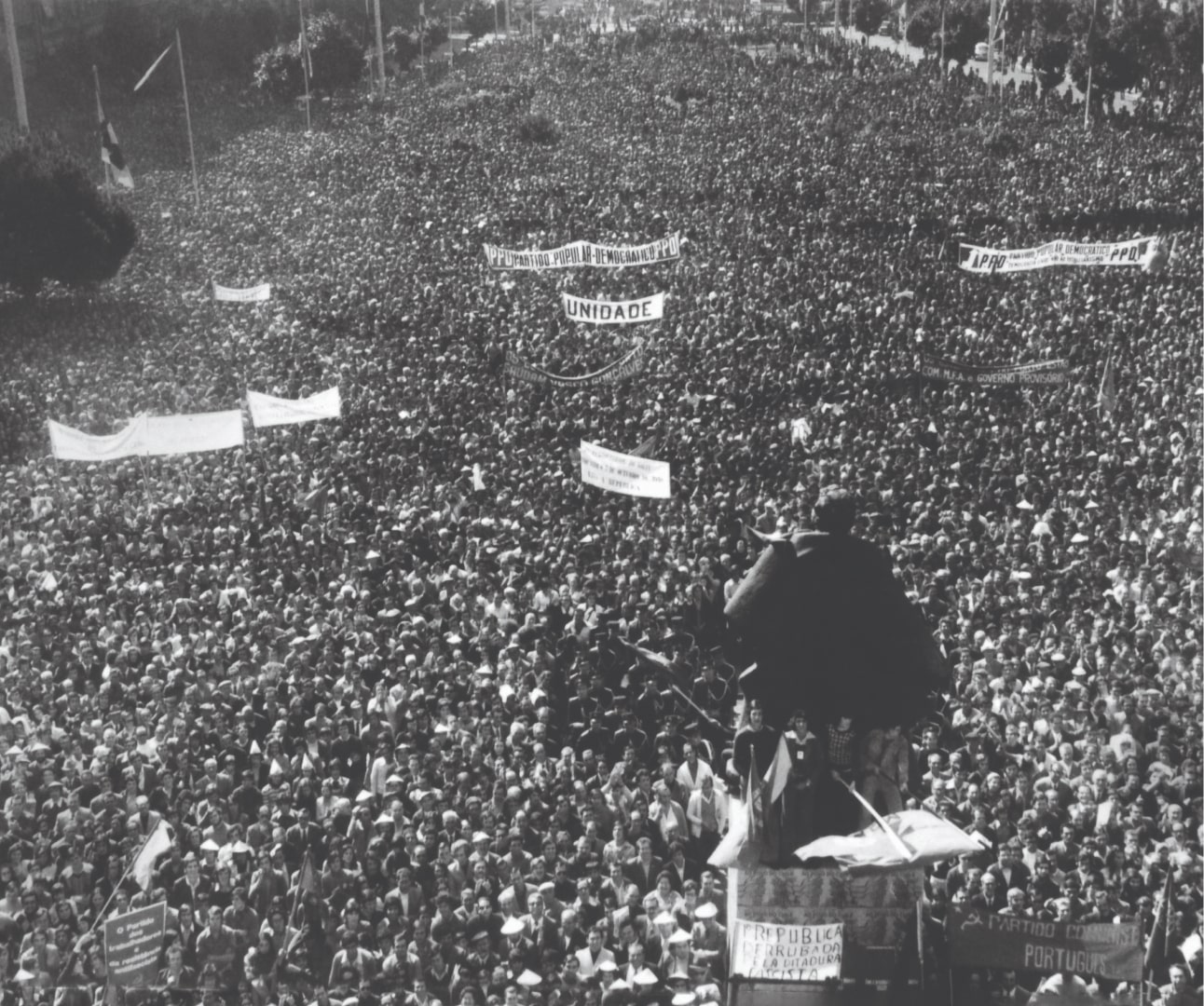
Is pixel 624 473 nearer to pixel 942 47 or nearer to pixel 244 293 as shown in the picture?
pixel 244 293

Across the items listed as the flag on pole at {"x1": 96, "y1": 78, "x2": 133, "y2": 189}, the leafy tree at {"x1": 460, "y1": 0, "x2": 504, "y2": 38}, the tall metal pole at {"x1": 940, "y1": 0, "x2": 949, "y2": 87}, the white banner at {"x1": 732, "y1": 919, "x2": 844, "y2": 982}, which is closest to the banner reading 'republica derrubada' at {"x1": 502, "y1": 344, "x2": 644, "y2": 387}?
the white banner at {"x1": 732, "y1": 919, "x2": 844, "y2": 982}

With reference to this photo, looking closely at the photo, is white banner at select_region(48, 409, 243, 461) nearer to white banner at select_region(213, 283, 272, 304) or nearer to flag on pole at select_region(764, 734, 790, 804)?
white banner at select_region(213, 283, 272, 304)

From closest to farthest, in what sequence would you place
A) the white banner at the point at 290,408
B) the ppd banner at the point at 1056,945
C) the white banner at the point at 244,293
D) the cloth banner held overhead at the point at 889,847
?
the cloth banner held overhead at the point at 889,847
the ppd banner at the point at 1056,945
the white banner at the point at 290,408
the white banner at the point at 244,293

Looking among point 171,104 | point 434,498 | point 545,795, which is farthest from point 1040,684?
point 171,104

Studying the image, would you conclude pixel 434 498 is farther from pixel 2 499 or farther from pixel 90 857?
pixel 90 857

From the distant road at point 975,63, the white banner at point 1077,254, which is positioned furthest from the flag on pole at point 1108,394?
the distant road at point 975,63

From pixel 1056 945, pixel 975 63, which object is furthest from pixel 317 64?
pixel 1056 945

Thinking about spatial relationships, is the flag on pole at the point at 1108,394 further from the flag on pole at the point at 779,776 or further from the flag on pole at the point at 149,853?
the flag on pole at the point at 779,776
